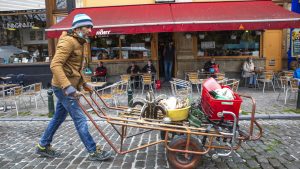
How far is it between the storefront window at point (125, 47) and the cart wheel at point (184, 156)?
927cm

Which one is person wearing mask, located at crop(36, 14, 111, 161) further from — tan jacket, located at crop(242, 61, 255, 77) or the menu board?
the menu board

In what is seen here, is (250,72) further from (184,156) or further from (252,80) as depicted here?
(184,156)

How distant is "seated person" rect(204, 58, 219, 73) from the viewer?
11684mm

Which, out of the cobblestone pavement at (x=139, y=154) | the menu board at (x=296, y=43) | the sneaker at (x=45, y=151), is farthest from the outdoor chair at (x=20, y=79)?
the menu board at (x=296, y=43)

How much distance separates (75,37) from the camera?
4.21 metres

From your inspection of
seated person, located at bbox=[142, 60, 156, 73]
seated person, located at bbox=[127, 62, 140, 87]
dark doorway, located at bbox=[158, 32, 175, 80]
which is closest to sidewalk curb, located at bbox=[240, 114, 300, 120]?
seated person, located at bbox=[142, 60, 156, 73]

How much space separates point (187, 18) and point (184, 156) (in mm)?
7128

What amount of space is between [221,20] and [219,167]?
6.69 meters

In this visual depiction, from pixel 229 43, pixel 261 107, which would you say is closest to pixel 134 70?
pixel 229 43

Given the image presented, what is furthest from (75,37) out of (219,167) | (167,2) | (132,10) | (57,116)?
(167,2)

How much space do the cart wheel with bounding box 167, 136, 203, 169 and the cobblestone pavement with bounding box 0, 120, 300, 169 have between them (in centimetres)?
24

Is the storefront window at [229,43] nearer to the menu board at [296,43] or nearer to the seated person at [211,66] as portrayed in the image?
the seated person at [211,66]

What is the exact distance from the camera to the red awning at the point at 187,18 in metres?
9.73

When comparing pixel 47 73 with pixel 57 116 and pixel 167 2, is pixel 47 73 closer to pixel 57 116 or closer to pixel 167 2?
pixel 167 2
